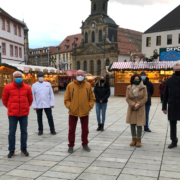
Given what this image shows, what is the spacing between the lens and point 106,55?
70.0 m

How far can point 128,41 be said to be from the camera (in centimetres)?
7769

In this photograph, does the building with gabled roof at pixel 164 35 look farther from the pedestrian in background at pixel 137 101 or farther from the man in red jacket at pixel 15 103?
the man in red jacket at pixel 15 103

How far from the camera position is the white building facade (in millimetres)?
31906

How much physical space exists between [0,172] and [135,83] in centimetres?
351

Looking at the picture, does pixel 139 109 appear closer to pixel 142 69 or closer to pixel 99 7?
pixel 142 69

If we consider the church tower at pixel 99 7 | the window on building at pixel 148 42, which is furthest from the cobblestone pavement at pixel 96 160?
the church tower at pixel 99 7

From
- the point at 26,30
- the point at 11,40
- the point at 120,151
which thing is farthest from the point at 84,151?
the point at 26,30

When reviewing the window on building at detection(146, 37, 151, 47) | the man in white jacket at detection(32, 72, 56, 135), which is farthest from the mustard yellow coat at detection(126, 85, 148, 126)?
the window on building at detection(146, 37, 151, 47)

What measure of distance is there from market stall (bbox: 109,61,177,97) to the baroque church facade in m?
45.8

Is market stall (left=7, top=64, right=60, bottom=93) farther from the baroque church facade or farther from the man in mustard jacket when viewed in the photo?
the baroque church facade


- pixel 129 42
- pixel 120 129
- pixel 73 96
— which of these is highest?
pixel 129 42

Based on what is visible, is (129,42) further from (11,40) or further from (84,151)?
(84,151)

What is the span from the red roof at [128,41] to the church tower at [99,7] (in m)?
8.93

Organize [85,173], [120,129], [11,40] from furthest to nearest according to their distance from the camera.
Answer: [11,40], [120,129], [85,173]
